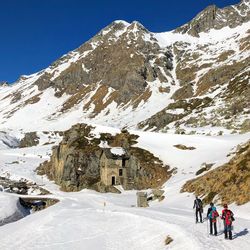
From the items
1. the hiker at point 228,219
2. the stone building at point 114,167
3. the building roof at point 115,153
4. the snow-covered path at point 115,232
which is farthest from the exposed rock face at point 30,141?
the hiker at point 228,219

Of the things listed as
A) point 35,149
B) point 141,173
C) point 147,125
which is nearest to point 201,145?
point 141,173

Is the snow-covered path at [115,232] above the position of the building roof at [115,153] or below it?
below

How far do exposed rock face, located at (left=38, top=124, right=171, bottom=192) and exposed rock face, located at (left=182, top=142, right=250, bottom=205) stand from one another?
23.7m

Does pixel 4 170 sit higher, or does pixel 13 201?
pixel 4 170

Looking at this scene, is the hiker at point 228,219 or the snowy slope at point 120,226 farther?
the snowy slope at point 120,226

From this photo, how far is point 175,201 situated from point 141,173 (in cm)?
2762

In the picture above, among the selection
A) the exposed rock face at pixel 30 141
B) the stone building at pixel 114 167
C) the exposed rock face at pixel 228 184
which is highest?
the exposed rock face at pixel 30 141

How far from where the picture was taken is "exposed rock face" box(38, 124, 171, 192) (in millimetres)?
77875

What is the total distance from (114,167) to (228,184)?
120 feet

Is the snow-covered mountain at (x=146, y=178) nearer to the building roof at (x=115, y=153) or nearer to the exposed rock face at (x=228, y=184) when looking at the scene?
the exposed rock face at (x=228, y=184)

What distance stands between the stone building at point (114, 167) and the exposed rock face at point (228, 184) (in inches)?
1001

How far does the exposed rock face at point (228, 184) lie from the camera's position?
40031 mm

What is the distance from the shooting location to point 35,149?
430ft

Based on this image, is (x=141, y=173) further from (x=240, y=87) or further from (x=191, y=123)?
(x=240, y=87)
